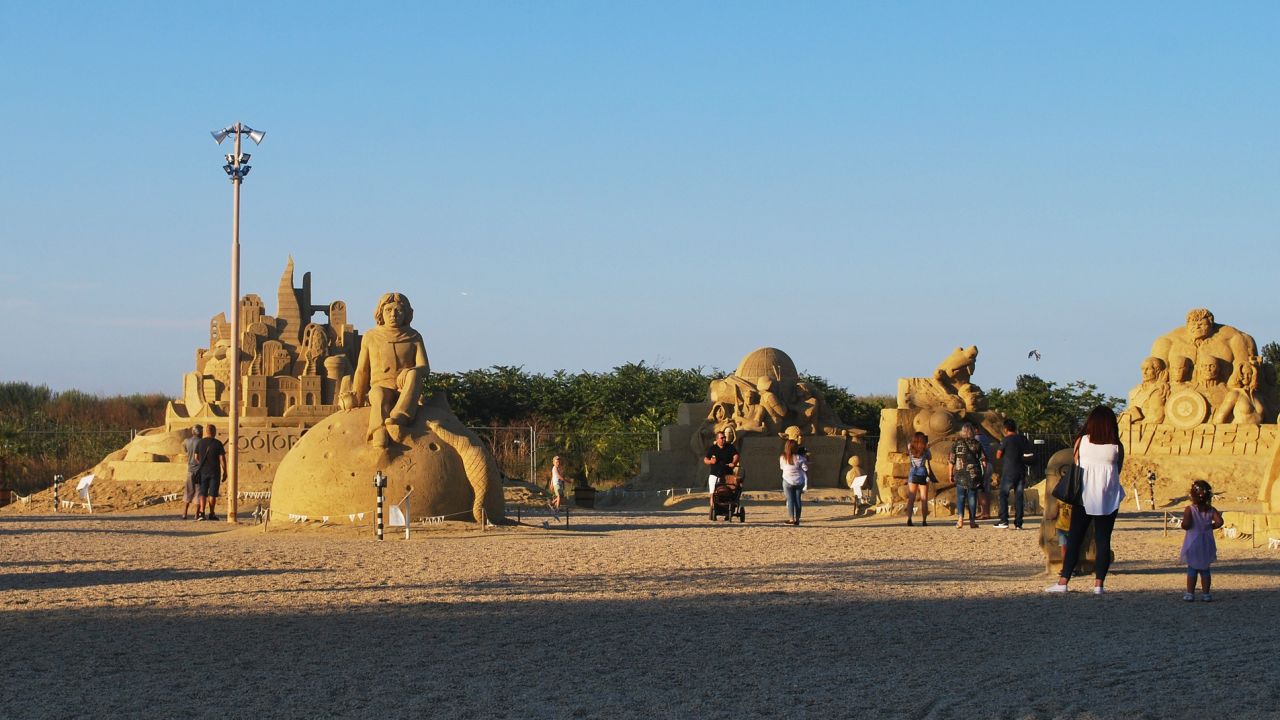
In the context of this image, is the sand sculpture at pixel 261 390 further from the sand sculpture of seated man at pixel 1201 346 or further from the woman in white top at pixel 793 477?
the sand sculpture of seated man at pixel 1201 346

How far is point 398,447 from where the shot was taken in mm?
16984

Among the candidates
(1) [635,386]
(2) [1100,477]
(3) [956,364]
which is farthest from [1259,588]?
(1) [635,386]

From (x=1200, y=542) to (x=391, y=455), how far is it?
944 cm

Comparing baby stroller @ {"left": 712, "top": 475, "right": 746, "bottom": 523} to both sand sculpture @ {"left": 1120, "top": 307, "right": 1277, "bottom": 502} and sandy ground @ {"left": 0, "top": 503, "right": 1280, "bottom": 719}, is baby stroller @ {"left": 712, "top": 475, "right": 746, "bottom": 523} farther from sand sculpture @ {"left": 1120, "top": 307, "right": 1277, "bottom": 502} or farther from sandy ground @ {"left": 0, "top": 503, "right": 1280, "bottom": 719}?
sand sculpture @ {"left": 1120, "top": 307, "right": 1277, "bottom": 502}

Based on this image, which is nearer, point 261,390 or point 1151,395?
point 1151,395

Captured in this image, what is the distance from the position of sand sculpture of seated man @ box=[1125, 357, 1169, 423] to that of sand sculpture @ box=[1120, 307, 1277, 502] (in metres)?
0.02

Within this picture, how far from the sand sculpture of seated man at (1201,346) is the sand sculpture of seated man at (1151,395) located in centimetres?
18

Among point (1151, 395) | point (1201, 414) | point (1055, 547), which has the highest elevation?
point (1151, 395)

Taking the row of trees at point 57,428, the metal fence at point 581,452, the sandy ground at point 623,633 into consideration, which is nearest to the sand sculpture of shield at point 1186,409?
the sandy ground at point 623,633

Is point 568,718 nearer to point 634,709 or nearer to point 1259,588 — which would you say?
point 634,709

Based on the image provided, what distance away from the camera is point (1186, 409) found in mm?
24141

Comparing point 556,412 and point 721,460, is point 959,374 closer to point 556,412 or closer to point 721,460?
point 721,460

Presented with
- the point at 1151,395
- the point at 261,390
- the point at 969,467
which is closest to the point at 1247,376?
the point at 1151,395

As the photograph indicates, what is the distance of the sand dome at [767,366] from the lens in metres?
33.1
